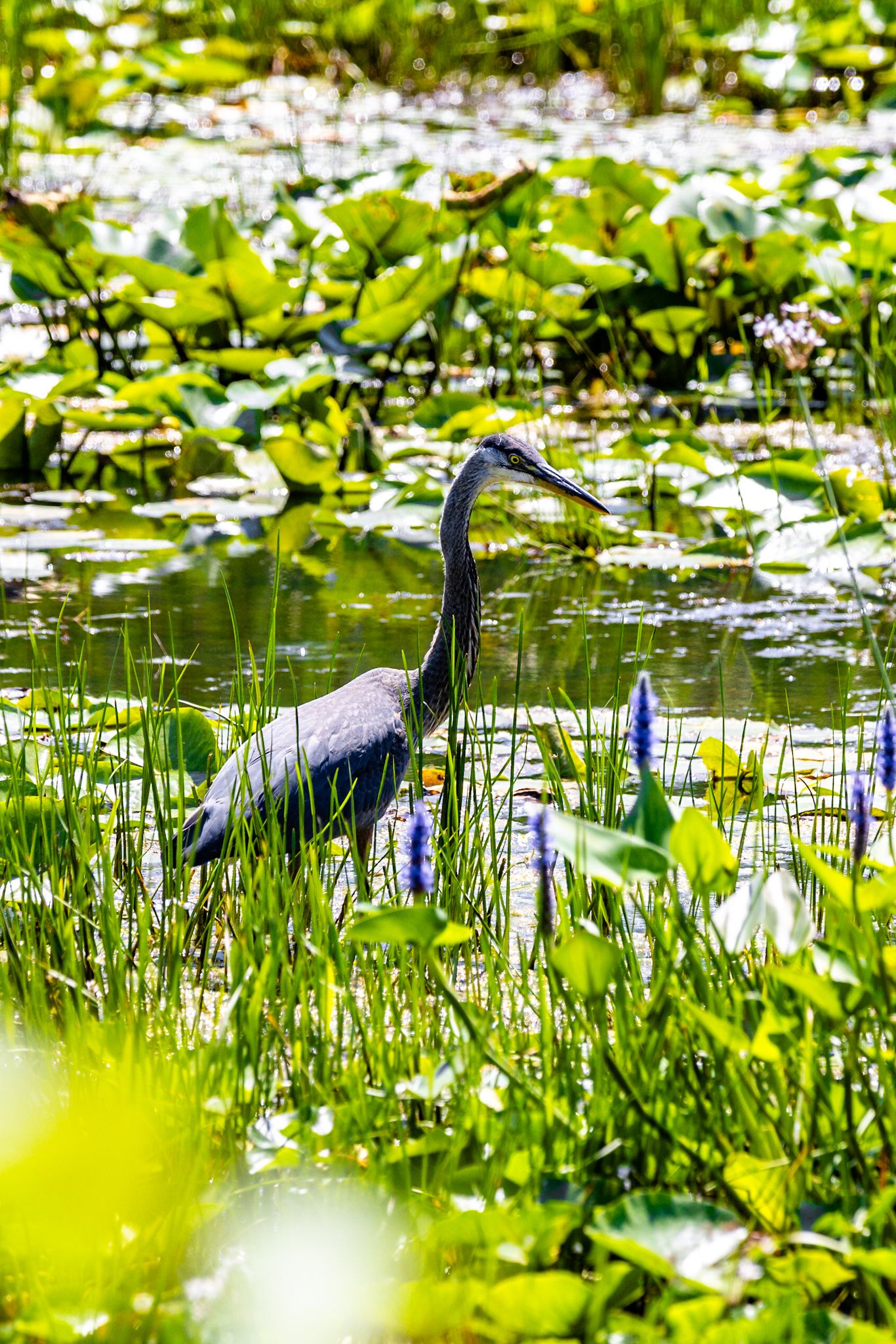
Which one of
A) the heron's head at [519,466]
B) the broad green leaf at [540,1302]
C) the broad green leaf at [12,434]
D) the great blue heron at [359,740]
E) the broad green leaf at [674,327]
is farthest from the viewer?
the broad green leaf at [674,327]

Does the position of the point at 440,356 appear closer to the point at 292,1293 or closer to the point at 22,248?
the point at 22,248

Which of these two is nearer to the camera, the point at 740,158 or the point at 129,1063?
the point at 129,1063

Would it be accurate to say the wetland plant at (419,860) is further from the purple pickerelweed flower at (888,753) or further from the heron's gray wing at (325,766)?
the heron's gray wing at (325,766)

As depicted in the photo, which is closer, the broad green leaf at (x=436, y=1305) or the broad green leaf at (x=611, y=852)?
the broad green leaf at (x=436, y=1305)

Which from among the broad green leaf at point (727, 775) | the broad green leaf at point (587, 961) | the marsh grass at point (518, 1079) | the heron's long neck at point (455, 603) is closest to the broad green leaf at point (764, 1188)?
the marsh grass at point (518, 1079)

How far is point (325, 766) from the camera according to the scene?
10.3 feet

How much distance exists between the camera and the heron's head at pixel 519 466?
12.7ft

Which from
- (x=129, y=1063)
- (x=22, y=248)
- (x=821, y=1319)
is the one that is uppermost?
(x=22, y=248)

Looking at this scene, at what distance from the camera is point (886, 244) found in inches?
232

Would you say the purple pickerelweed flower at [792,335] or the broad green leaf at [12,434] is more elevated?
the purple pickerelweed flower at [792,335]

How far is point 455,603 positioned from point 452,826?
3.02 ft

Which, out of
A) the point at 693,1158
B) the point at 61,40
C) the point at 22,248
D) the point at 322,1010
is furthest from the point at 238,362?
the point at 61,40

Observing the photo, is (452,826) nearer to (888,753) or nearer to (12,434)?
(888,753)

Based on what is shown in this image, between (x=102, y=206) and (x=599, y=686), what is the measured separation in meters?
5.46
